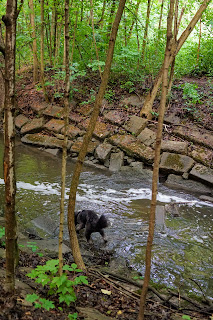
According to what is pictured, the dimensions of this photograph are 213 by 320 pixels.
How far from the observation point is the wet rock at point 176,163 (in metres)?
9.94

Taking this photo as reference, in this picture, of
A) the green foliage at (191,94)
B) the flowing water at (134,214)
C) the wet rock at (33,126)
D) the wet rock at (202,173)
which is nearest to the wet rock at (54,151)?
the flowing water at (134,214)

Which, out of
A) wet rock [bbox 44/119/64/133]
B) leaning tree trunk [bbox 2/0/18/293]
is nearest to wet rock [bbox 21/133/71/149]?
wet rock [bbox 44/119/64/133]

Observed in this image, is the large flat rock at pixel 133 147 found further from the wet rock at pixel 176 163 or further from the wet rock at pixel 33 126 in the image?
the wet rock at pixel 33 126

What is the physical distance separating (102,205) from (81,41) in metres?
9.89

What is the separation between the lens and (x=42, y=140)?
12.7 metres

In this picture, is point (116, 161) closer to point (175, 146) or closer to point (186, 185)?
point (175, 146)

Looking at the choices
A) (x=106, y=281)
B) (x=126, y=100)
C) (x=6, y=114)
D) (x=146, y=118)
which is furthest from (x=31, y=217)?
(x=126, y=100)

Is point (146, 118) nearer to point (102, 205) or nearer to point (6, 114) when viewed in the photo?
point (102, 205)

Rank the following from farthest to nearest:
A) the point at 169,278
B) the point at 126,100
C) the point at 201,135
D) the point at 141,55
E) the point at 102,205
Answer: the point at 141,55 → the point at 126,100 → the point at 201,135 → the point at 102,205 → the point at 169,278

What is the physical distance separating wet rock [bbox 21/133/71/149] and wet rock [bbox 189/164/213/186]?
18.0 ft

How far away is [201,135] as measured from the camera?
35.7 ft

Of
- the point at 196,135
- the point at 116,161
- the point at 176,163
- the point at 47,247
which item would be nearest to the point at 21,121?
the point at 116,161

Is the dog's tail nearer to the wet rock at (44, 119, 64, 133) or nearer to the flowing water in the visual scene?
the flowing water

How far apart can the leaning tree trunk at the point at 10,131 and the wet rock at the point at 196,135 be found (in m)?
9.30
